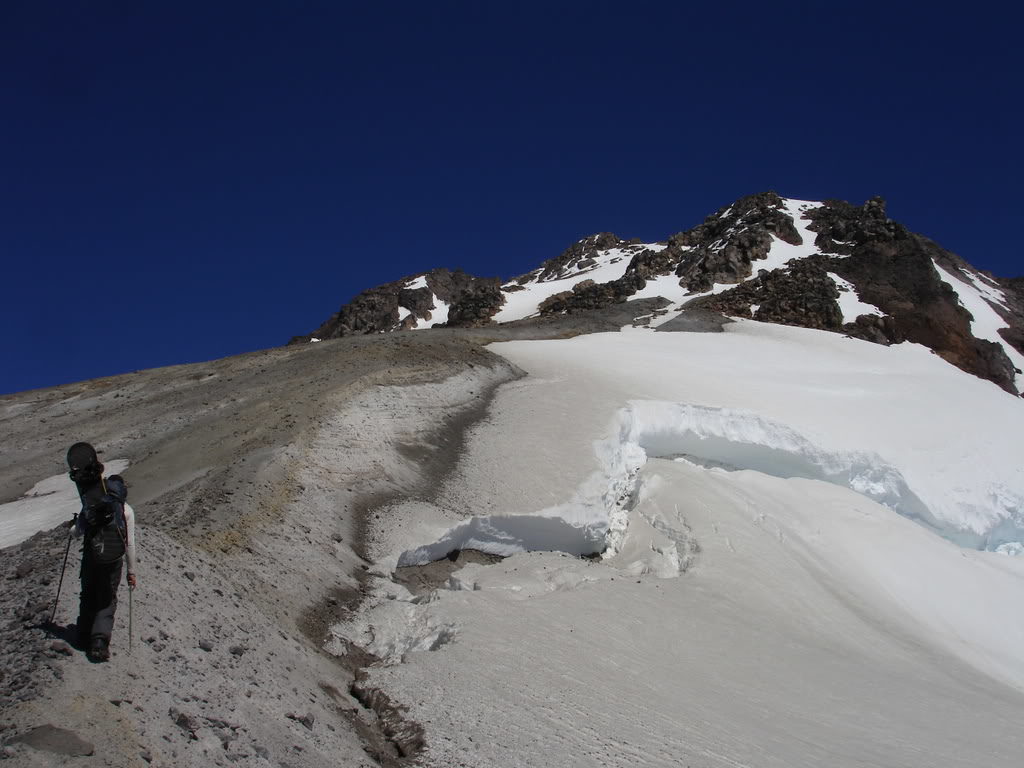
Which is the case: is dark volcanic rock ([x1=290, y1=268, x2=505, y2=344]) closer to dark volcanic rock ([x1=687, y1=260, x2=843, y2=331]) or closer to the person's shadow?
dark volcanic rock ([x1=687, y1=260, x2=843, y2=331])

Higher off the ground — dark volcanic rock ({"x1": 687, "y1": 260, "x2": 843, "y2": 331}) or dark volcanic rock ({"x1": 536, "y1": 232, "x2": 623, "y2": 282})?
dark volcanic rock ({"x1": 536, "y1": 232, "x2": 623, "y2": 282})

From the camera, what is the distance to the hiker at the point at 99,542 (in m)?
5.11

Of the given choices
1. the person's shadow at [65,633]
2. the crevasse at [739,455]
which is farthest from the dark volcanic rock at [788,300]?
the person's shadow at [65,633]

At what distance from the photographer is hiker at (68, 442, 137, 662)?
16.8 feet

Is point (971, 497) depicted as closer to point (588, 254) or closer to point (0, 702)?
point (0, 702)

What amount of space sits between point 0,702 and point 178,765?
3.80ft

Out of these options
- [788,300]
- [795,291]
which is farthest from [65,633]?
[795,291]

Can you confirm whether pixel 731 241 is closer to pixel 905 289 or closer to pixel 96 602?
pixel 905 289

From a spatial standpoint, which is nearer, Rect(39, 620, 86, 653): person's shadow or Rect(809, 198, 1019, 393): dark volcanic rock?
Rect(39, 620, 86, 653): person's shadow

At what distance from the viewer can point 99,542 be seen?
536 cm

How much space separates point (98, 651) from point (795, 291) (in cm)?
4376

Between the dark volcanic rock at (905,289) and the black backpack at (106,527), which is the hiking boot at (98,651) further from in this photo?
the dark volcanic rock at (905,289)

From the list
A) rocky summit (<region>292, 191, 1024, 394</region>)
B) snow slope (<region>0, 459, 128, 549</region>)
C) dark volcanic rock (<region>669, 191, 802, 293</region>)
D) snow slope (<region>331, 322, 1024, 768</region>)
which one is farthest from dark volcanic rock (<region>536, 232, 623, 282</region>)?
snow slope (<region>0, 459, 128, 549</region>)

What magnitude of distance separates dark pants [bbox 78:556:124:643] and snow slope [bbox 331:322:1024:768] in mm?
2623
